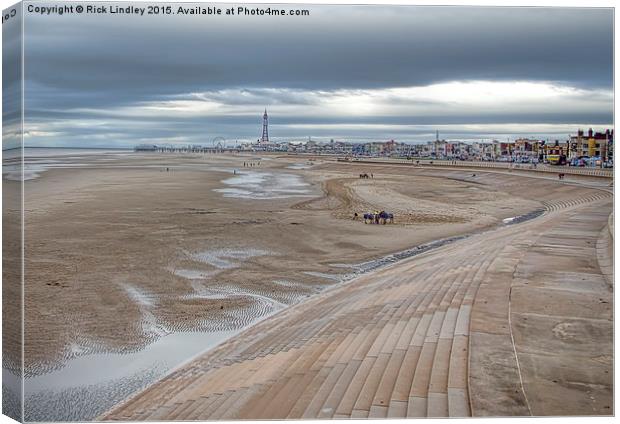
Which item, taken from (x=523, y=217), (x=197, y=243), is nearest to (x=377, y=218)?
(x=523, y=217)

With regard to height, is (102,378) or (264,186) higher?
(264,186)

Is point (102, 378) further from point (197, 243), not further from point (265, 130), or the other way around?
point (197, 243)

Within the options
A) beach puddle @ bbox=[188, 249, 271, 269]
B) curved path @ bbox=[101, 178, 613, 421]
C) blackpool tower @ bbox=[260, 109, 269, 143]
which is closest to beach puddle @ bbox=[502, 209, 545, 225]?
beach puddle @ bbox=[188, 249, 271, 269]

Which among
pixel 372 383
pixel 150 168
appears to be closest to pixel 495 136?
pixel 372 383

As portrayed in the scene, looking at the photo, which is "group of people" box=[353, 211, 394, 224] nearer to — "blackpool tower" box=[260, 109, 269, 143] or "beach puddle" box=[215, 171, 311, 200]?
"beach puddle" box=[215, 171, 311, 200]

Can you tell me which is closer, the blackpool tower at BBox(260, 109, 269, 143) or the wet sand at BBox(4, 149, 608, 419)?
the blackpool tower at BBox(260, 109, 269, 143)

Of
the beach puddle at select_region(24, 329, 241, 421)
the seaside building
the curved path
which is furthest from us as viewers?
the seaside building
